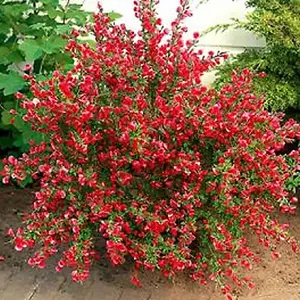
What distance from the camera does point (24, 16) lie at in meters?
4.44

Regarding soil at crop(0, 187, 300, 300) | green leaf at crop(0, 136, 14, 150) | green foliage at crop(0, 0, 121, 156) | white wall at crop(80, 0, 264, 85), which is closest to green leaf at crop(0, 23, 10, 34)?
green foliage at crop(0, 0, 121, 156)

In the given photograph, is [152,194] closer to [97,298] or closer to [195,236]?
[195,236]

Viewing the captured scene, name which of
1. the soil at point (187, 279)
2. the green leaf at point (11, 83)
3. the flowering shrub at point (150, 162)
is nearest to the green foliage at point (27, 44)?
the green leaf at point (11, 83)

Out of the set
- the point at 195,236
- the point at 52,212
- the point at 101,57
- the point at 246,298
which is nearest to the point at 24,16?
the point at 101,57

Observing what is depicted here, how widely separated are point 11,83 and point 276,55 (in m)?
1.56

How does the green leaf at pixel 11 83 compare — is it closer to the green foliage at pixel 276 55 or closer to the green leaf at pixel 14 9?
the green leaf at pixel 14 9

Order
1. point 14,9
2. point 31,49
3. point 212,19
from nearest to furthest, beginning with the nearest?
1. point 31,49
2. point 14,9
3. point 212,19

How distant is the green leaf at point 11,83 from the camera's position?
3.74 meters

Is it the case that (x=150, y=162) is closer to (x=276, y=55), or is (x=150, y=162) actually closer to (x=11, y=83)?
(x=11, y=83)

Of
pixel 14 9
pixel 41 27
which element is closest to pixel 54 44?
pixel 41 27

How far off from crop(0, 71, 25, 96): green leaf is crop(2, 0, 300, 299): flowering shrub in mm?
477

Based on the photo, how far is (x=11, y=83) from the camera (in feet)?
12.4

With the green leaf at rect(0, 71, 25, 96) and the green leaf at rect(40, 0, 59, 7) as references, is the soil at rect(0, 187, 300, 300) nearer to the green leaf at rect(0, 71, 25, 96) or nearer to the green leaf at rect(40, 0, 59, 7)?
the green leaf at rect(0, 71, 25, 96)

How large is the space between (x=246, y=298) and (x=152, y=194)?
68 cm
